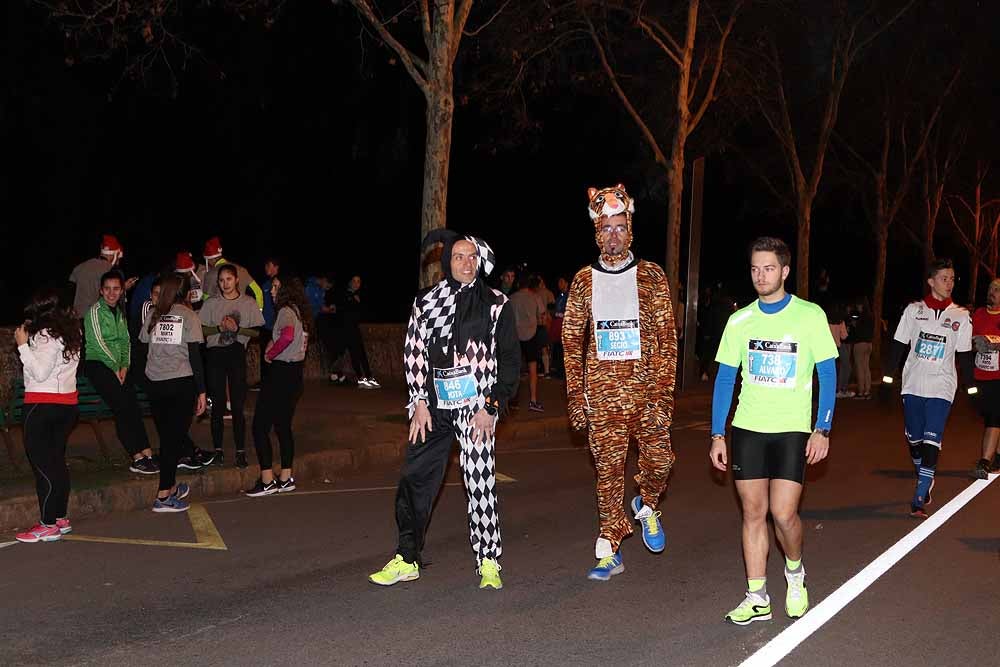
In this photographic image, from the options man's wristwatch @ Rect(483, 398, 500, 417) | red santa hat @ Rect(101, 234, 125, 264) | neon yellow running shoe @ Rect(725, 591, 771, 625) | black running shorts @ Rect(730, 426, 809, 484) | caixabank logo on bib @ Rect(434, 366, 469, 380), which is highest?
red santa hat @ Rect(101, 234, 125, 264)

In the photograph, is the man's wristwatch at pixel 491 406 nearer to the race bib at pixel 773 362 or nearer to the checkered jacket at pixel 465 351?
the checkered jacket at pixel 465 351

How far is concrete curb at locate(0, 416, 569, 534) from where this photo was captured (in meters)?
8.90

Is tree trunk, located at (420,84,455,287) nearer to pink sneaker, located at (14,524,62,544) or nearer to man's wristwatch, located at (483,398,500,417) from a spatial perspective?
pink sneaker, located at (14,524,62,544)

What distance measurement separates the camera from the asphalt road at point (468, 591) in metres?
5.75

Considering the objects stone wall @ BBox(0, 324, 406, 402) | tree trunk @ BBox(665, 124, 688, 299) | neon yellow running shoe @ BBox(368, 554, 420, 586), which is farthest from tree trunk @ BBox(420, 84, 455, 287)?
neon yellow running shoe @ BBox(368, 554, 420, 586)

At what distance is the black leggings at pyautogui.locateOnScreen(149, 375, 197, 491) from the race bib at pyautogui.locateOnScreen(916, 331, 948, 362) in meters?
6.14

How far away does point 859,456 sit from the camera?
13133mm

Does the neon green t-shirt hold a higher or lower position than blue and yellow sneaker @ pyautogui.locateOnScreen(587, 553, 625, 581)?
higher

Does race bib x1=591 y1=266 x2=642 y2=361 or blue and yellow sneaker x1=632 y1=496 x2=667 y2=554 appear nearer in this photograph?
race bib x1=591 y1=266 x2=642 y2=361

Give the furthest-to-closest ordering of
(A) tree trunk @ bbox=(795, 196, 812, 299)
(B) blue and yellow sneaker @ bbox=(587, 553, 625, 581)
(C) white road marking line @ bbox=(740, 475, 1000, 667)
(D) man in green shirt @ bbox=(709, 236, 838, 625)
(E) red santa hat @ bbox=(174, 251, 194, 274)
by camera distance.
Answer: (A) tree trunk @ bbox=(795, 196, 812, 299) → (E) red santa hat @ bbox=(174, 251, 194, 274) → (B) blue and yellow sneaker @ bbox=(587, 553, 625, 581) → (D) man in green shirt @ bbox=(709, 236, 838, 625) → (C) white road marking line @ bbox=(740, 475, 1000, 667)

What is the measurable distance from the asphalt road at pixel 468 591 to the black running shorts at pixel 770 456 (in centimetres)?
83

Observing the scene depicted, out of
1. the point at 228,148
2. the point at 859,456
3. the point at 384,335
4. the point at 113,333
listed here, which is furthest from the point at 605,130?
the point at 113,333

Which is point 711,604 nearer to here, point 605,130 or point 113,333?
point 113,333

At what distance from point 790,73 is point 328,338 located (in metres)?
17.8
